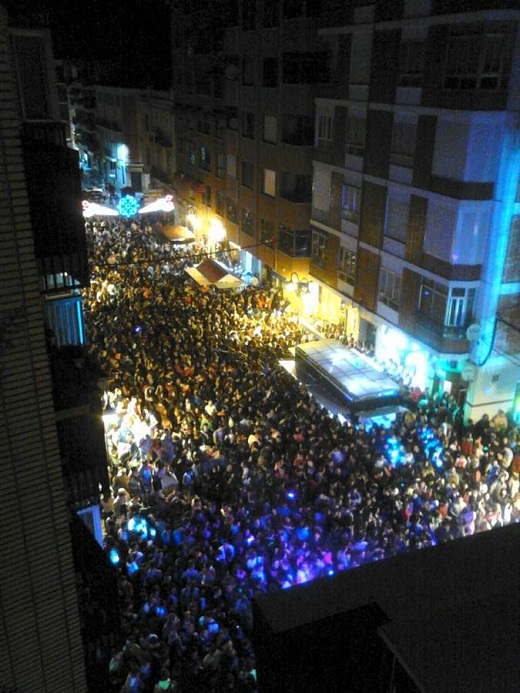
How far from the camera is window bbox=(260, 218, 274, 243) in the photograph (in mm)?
30719

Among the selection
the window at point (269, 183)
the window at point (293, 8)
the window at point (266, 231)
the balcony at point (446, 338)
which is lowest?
the balcony at point (446, 338)

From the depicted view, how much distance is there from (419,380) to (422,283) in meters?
3.47

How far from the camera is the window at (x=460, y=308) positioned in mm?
19094

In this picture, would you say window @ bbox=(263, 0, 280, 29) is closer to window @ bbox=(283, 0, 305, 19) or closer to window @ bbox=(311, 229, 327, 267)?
window @ bbox=(283, 0, 305, 19)

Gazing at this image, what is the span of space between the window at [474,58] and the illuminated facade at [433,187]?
0.03 m

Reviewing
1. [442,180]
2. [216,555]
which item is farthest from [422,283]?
[216,555]

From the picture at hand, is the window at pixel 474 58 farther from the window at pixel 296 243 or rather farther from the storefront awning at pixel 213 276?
Answer: the storefront awning at pixel 213 276

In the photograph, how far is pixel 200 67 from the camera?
38.2 meters

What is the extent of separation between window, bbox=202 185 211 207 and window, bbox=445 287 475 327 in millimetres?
23122

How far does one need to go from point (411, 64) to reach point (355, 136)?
4138mm

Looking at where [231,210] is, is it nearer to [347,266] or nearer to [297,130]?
[297,130]

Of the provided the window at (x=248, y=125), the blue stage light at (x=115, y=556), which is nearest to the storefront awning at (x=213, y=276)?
the window at (x=248, y=125)

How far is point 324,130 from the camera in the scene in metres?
25.8

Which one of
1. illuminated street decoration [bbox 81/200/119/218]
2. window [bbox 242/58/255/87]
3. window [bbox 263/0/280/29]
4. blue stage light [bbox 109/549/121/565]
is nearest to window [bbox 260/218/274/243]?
window [bbox 242/58/255/87]
